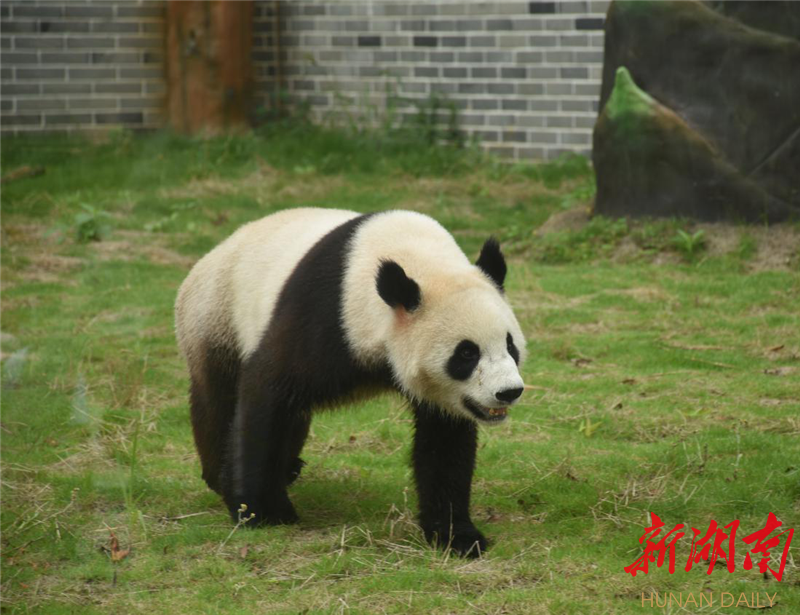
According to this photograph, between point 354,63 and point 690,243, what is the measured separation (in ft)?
18.2

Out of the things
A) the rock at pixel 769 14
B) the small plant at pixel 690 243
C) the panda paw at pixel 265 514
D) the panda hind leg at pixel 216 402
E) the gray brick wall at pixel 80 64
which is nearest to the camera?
the panda paw at pixel 265 514

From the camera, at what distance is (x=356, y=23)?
12555 mm

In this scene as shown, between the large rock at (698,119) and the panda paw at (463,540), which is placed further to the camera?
the large rock at (698,119)

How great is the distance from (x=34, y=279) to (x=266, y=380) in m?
5.00

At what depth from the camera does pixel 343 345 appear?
4098mm

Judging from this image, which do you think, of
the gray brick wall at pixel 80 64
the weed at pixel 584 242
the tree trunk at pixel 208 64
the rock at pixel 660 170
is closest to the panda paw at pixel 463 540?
the weed at pixel 584 242

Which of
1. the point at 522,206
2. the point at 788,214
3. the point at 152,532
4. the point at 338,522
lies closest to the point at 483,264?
the point at 338,522

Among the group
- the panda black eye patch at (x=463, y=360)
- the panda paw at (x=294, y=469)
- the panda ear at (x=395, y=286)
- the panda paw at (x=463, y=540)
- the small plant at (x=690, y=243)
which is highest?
the panda ear at (x=395, y=286)

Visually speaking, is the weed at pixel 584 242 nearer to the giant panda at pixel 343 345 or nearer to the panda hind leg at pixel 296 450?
the panda hind leg at pixel 296 450

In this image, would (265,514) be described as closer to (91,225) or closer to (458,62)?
(91,225)

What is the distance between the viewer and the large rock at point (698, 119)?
27.3ft

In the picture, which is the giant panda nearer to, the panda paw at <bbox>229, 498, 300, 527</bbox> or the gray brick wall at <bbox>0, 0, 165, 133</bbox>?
the panda paw at <bbox>229, 498, 300, 527</bbox>

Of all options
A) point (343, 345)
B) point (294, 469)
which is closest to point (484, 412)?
point (343, 345)

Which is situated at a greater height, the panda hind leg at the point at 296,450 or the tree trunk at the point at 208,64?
the tree trunk at the point at 208,64
